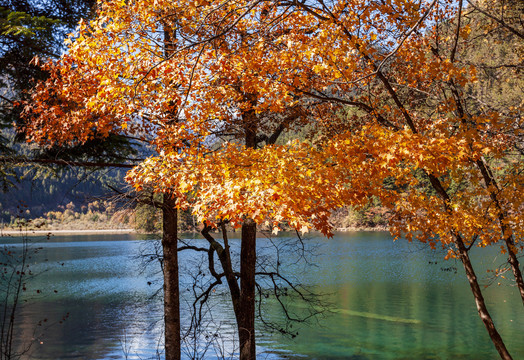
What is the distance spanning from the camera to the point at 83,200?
9086mm

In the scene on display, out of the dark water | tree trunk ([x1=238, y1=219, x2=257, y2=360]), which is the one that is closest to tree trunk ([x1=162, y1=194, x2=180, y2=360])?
the dark water

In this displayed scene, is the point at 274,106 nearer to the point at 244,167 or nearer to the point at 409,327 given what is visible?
the point at 244,167

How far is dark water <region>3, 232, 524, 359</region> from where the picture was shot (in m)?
12.9

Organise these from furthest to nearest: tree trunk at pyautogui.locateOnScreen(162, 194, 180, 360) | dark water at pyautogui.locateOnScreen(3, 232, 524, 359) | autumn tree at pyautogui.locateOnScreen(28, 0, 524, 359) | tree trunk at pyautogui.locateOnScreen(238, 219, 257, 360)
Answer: dark water at pyautogui.locateOnScreen(3, 232, 524, 359) < tree trunk at pyautogui.locateOnScreen(238, 219, 257, 360) < tree trunk at pyautogui.locateOnScreen(162, 194, 180, 360) < autumn tree at pyautogui.locateOnScreen(28, 0, 524, 359)

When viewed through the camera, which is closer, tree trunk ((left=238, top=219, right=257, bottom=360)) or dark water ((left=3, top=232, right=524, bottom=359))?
tree trunk ((left=238, top=219, right=257, bottom=360))

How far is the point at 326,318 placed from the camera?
16344 millimetres

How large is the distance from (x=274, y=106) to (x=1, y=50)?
581 centimetres

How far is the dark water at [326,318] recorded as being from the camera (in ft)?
42.2

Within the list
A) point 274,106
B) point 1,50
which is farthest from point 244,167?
point 1,50

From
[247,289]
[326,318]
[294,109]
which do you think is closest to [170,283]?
[247,289]

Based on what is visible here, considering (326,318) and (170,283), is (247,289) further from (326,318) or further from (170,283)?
(326,318)

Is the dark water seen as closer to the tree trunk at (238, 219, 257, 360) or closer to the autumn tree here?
the tree trunk at (238, 219, 257, 360)

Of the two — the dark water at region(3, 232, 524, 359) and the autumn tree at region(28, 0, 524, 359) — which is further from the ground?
the autumn tree at region(28, 0, 524, 359)

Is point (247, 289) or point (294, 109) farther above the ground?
point (294, 109)
